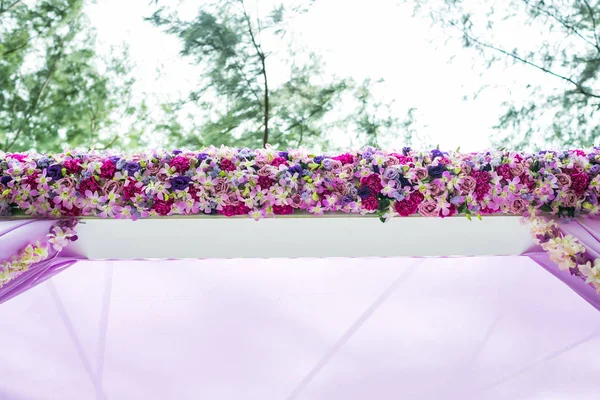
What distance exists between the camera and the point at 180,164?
2.20 m

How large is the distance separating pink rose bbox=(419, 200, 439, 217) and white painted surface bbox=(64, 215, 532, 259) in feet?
0.22

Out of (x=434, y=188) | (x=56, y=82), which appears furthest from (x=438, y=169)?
(x=56, y=82)

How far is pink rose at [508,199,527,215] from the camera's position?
2291 mm

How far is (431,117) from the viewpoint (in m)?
6.59

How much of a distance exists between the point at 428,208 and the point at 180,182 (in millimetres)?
1029

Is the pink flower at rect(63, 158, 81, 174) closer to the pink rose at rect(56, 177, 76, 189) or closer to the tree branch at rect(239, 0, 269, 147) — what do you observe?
the pink rose at rect(56, 177, 76, 189)

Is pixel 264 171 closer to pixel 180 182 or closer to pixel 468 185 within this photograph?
pixel 180 182

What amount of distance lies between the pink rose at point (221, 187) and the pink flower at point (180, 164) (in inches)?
5.6

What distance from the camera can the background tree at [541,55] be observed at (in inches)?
261

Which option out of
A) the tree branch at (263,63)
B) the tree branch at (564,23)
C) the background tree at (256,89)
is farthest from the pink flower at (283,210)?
the tree branch at (564,23)

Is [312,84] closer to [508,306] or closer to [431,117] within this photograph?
[431,117]

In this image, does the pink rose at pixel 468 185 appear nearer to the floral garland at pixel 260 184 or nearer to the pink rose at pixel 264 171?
the floral garland at pixel 260 184

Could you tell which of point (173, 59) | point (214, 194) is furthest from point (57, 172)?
point (173, 59)

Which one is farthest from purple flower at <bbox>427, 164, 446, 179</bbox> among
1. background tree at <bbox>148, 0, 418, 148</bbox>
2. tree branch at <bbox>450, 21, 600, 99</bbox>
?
tree branch at <bbox>450, 21, 600, 99</bbox>
